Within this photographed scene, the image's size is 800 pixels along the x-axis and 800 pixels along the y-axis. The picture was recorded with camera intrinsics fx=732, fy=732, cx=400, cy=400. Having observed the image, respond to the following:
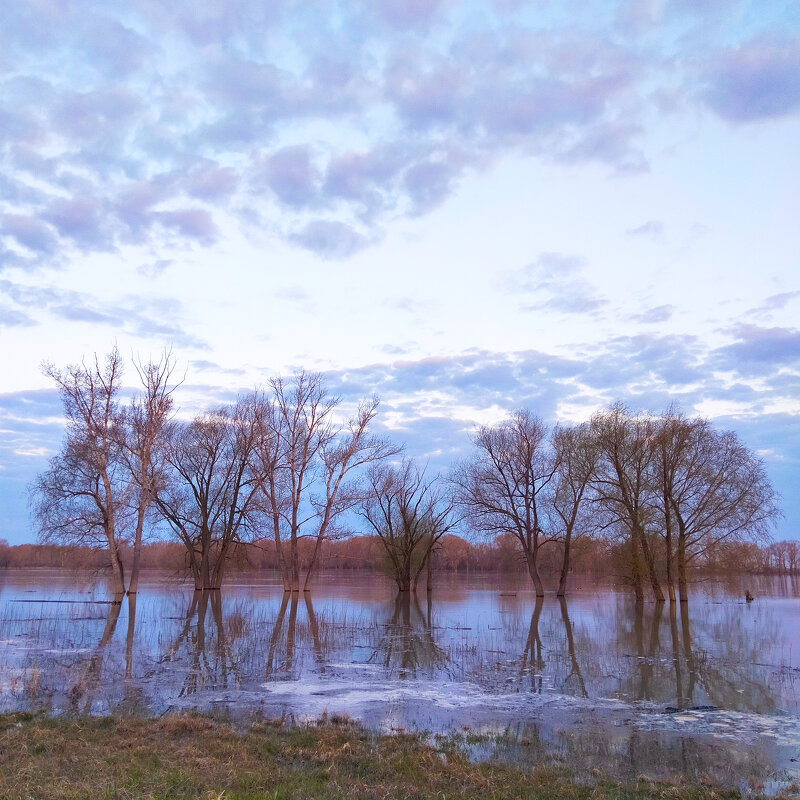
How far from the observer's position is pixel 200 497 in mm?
41969

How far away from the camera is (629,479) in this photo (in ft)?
123

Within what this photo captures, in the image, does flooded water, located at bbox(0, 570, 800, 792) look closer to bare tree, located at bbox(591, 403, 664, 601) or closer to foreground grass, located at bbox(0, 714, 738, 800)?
foreground grass, located at bbox(0, 714, 738, 800)

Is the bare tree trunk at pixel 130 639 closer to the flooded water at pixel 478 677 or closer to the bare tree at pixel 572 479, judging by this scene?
A: the flooded water at pixel 478 677

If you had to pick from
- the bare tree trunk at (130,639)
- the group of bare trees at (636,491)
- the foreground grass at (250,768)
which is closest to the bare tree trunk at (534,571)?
the group of bare trees at (636,491)

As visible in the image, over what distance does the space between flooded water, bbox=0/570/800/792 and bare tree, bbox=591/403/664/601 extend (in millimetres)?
9997

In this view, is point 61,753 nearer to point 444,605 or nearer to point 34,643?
point 34,643

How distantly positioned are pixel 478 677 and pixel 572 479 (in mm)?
27182

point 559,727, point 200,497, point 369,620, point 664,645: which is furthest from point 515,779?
point 200,497

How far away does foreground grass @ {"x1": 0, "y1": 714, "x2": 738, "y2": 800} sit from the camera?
600cm

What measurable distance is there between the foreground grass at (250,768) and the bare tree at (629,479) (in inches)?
1211

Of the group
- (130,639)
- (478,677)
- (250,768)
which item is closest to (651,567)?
(478,677)

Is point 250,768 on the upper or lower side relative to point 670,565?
lower

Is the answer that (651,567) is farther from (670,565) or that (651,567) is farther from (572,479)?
(572,479)

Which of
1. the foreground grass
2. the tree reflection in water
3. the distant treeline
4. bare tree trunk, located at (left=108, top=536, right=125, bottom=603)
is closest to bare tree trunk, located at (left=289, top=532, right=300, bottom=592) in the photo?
the distant treeline
